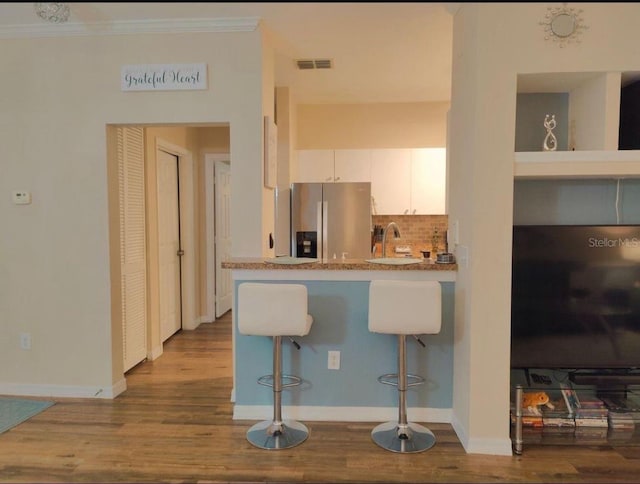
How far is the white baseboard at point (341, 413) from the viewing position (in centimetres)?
287

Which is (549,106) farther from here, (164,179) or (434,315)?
(164,179)

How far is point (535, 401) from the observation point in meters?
2.70

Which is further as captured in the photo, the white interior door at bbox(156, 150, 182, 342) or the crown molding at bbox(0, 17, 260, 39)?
the white interior door at bbox(156, 150, 182, 342)

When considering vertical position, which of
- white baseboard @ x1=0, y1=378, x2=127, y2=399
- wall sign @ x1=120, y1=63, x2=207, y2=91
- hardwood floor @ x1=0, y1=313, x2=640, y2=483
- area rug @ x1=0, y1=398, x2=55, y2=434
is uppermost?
wall sign @ x1=120, y1=63, x2=207, y2=91

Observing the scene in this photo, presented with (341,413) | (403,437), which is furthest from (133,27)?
(403,437)

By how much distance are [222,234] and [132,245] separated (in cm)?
180

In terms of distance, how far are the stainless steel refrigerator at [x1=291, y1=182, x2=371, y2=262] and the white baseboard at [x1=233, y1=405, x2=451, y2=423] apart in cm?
181

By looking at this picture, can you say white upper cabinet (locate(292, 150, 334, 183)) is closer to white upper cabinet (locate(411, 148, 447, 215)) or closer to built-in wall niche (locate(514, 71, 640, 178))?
white upper cabinet (locate(411, 148, 447, 215))

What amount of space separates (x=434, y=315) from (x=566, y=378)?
1.14 m

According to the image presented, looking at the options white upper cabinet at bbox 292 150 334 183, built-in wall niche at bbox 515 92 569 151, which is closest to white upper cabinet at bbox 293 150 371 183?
white upper cabinet at bbox 292 150 334 183

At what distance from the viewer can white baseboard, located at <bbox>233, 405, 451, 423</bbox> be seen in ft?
9.41

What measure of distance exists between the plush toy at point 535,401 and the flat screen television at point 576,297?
226 mm

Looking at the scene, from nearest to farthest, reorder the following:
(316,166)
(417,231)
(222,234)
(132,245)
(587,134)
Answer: (587,134), (132,245), (316,166), (417,231), (222,234)

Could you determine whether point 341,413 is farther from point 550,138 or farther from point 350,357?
point 550,138
